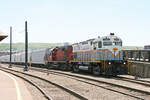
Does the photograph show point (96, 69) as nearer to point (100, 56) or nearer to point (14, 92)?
point (100, 56)

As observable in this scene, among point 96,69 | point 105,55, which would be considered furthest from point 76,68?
point 105,55

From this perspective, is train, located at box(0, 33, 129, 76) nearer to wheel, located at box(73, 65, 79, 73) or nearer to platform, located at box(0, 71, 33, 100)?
wheel, located at box(73, 65, 79, 73)

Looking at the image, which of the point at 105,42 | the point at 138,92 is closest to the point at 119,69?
the point at 105,42

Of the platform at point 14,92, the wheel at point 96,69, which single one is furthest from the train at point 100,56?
the platform at point 14,92

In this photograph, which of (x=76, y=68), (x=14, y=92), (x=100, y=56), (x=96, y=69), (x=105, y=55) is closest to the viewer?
(x=14, y=92)

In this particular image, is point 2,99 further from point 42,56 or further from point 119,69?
point 42,56

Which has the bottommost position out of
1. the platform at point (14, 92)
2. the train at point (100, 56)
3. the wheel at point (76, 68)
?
the platform at point (14, 92)

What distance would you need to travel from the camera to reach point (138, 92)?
12078 millimetres

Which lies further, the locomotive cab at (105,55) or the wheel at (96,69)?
the wheel at (96,69)

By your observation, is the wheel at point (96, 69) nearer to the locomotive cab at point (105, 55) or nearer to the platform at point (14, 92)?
the locomotive cab at point (105, 55)

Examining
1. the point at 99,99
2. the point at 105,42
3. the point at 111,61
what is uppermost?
the point at 105,42

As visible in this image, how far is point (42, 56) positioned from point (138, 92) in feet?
105

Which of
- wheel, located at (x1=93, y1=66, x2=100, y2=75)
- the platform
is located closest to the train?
wheel, located at (x1=93, y1=66, x2=100, y2=75)

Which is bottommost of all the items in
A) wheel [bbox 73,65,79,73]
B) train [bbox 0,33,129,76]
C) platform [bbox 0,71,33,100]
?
platform [bbox 0,71,33,100]
